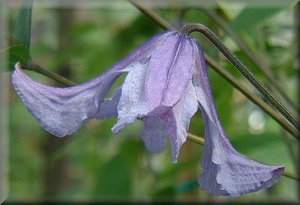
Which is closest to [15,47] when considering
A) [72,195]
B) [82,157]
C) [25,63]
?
[25,63]

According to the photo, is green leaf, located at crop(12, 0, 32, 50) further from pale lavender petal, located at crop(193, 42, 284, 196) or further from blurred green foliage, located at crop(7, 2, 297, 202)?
pale lavender petal, located at crop(193, 42, 284, 196)

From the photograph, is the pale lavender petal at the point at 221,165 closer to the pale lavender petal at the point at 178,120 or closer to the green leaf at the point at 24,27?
A: the pale lavender petal at the point at 178,120

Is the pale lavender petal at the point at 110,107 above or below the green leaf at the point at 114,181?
above

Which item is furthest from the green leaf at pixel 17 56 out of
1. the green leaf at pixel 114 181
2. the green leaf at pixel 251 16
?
the green leaf at pixel 114 181

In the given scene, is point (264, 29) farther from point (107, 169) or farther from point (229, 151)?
point (229, 151)

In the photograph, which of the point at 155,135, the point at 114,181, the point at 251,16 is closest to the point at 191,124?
the point at 114,181

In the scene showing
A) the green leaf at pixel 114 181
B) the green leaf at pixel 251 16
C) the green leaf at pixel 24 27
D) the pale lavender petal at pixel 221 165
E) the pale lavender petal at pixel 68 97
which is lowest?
the green leaf at pixel 114 181
